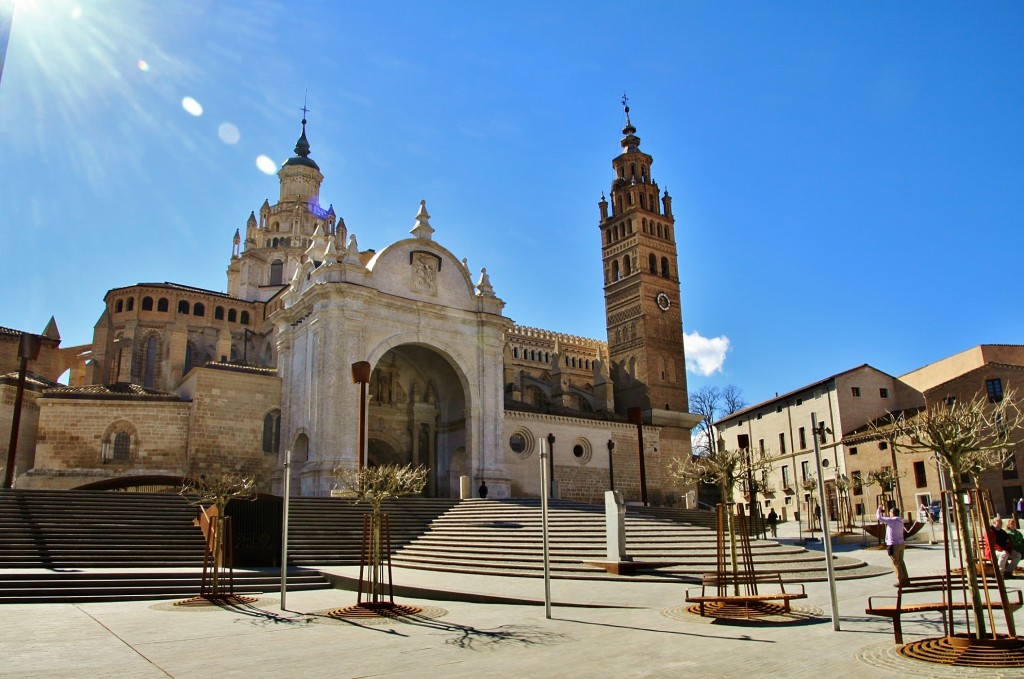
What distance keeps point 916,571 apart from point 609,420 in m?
27.5

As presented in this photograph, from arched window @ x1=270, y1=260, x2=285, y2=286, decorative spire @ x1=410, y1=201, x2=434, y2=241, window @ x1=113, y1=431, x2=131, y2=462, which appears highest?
arched window @ x1=270, y1=260, x2=285, y2=286

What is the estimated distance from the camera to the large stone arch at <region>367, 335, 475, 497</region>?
34.4 metres

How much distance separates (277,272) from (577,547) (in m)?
44.9

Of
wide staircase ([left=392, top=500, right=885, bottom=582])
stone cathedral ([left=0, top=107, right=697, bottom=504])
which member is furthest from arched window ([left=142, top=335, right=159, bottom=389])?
wide staircase ([left=392, top=500, right=885, bottom=582])

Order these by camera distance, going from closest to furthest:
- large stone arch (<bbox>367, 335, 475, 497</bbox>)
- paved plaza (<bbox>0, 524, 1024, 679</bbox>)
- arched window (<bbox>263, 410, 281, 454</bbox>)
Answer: paved plaza (<bbox>0, 524, 1024, 679</bbox>)
arched window (<bbox>263, 410, 281, 454</bbox>)
large stone arch (<bbox>367, 335, 475, 497</bbox>)

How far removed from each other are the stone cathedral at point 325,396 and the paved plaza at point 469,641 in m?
16.6

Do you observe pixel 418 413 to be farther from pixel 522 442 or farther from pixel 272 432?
pixel 272 432

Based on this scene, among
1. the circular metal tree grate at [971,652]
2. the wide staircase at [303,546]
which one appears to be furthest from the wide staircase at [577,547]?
the circular metal tree grate at [971,652]

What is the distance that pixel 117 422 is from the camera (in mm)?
29156

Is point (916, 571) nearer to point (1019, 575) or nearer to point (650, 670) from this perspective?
point (1019, 575)

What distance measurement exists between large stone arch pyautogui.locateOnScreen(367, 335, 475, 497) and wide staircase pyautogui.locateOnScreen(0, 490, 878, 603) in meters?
10.7

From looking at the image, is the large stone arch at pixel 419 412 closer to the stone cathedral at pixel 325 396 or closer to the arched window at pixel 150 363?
the stone cathedral at pixel 325 396

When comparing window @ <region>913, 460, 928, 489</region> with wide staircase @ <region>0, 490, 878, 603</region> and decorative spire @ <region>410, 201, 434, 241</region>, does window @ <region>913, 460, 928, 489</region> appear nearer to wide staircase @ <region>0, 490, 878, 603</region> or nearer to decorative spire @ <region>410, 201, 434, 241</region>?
wide staircase @ <region>0, 490, 878, 603</region>

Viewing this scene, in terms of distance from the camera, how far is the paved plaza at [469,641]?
6.61 m
